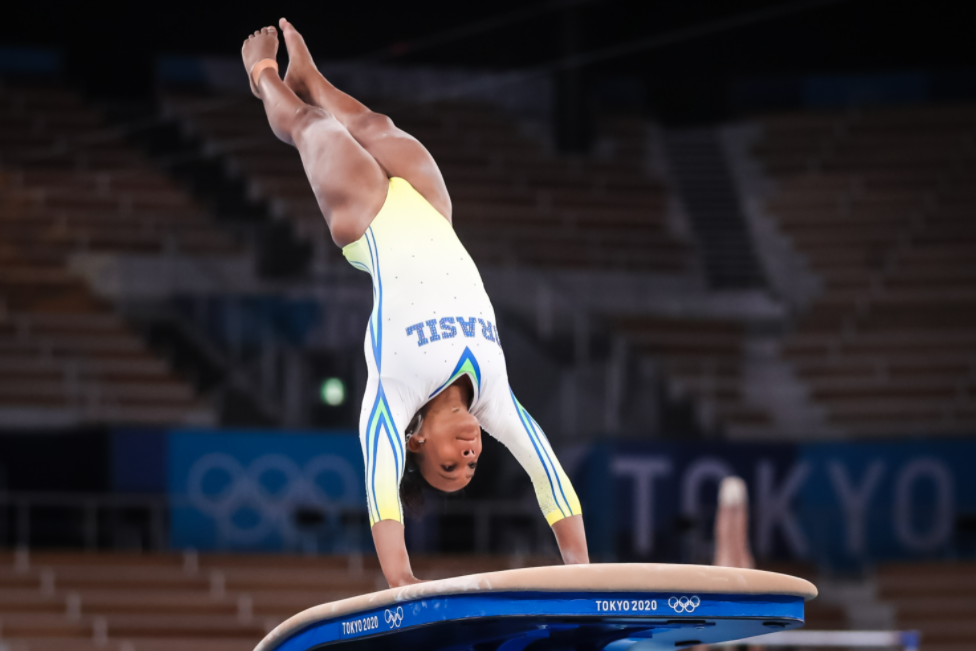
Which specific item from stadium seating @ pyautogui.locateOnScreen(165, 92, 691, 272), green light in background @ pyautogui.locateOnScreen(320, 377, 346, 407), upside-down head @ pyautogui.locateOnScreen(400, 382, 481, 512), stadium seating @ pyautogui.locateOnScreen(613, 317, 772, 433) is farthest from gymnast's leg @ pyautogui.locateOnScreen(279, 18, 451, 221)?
stadium seating @ pyautogui.locateOnScreen(165, 92, 691, 272)

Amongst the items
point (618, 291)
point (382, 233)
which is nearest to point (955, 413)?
point (618, 291)

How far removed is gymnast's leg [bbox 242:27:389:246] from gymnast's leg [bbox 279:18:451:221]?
11cm

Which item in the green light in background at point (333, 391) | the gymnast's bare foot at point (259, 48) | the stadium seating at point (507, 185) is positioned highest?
the stadium seating at point (507, 185)

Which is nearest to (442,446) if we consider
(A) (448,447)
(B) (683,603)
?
(A) (448,447)

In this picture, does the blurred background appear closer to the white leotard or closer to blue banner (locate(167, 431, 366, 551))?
blue banner (locate(167, 431, 366, 551))

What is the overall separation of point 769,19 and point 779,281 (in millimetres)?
3815

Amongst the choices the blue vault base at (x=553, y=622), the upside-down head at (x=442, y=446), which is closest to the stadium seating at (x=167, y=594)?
the upside-down head at (x=442, y=446)

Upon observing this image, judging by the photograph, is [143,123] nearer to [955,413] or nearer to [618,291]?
[618,291]

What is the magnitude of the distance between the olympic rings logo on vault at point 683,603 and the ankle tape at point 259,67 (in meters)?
2.52

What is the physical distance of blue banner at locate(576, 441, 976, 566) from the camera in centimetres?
1034

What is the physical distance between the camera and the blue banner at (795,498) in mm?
10336

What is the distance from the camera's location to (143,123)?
14625 millimetres

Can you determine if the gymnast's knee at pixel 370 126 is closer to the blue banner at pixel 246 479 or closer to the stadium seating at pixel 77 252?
the blue banner at pixel 246 479

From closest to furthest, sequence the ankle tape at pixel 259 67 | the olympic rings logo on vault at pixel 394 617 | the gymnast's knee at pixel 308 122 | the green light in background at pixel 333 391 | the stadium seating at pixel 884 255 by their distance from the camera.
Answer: the olympic rings logo on vault at pixel 394 617, the gymnast's knee at pixel 308 122, the ankle tape at pixel 259 67, the green light in background at pixel 333 391, the stadium seating at pixel 884 255
